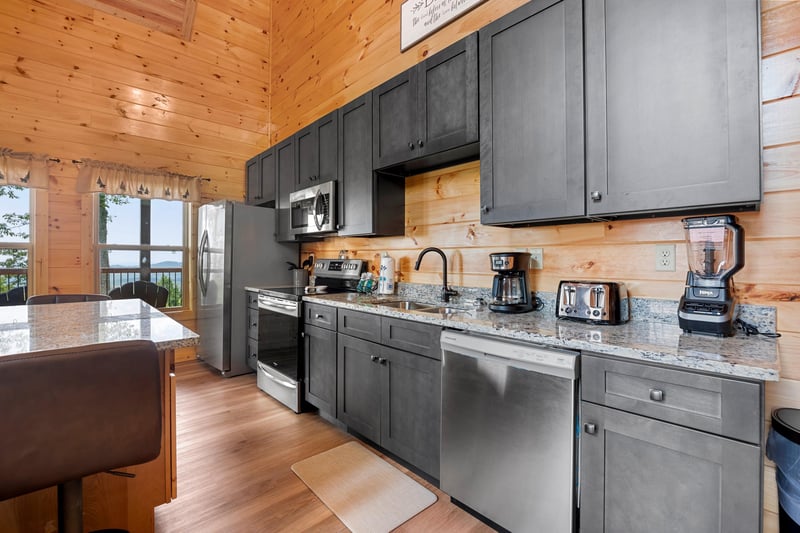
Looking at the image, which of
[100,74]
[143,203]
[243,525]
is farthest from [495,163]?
[100,74]

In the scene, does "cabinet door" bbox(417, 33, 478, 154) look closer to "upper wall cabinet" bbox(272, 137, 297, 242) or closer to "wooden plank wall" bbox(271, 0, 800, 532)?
"wooden plank wall" bbox(271, 0, 800, 532)

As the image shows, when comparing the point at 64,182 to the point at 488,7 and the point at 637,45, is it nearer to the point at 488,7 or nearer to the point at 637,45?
the point at 488,7

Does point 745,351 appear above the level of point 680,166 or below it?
below

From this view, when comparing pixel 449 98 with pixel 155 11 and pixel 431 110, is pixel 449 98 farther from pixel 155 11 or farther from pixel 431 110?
pixel 155 11

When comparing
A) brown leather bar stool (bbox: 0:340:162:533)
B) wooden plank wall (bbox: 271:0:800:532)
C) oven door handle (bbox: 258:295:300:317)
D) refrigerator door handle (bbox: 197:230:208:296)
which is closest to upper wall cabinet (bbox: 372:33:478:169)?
wooden plank wall (bbox: 271:0:800:532)

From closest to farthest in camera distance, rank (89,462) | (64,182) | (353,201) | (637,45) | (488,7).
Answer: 1. (89,462)
2. (637,45)
3. (488,7)
4. (353,201)
5. (64,182)

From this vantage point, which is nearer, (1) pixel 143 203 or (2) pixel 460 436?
(2) pixel 460 436

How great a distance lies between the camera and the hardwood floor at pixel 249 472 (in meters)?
1.69

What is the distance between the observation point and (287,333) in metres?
2.99

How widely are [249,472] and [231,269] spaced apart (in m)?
2.19

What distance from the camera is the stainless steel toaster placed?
1.65 m

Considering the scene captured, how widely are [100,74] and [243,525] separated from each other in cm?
443

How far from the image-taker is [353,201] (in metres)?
2.89

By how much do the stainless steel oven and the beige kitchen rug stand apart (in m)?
0.77
